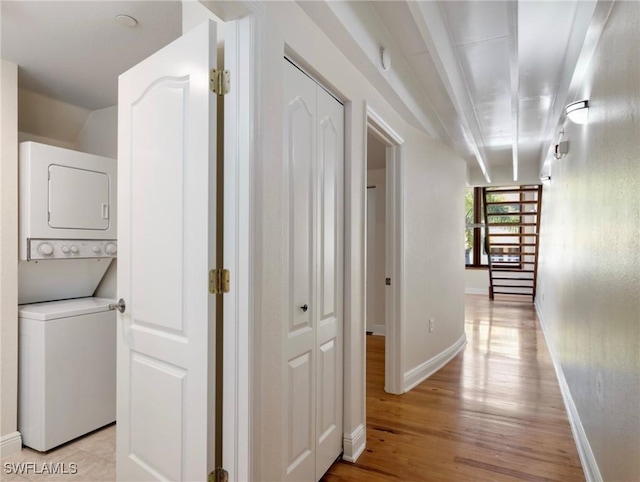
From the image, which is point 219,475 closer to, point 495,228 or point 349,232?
point 349,232

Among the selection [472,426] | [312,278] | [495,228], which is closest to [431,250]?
[472,426]

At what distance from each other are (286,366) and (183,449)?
0.51 m

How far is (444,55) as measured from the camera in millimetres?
2332

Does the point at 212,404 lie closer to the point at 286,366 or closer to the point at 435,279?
the point at 286,366

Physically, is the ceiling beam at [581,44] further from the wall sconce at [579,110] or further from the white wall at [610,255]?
the wall sconce at [579,110]

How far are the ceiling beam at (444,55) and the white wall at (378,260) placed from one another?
1.75 m

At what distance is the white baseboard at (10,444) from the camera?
2287 mm

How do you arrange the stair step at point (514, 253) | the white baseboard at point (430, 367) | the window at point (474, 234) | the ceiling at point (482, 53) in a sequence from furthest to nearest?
the window at point (474, 234) < the stair step at point (514, 253) < the white baseboard at point (430, 367) < the ceiling at point (482, 53)

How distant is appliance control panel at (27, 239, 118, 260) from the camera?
2.41 metres

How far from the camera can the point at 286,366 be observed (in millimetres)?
1669

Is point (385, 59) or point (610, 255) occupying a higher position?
point (385, 59)

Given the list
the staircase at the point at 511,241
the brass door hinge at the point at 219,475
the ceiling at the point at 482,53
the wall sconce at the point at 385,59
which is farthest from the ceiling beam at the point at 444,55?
the staircase at the point at 511,241

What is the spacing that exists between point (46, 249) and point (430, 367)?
3.37 m

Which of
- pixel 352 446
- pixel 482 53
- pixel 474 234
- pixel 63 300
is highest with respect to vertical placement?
pixel 482 53
